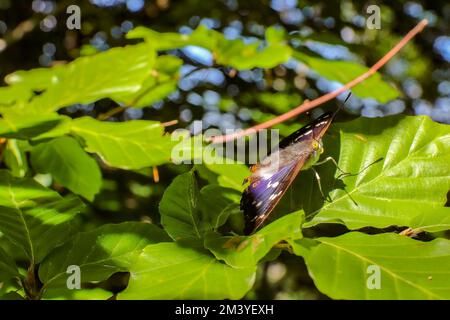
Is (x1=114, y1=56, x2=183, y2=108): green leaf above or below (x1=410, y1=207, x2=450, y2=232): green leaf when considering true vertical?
above

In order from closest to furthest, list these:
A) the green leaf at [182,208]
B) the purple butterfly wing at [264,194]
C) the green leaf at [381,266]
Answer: the green leaf at [381,266]
the purple butterfly wing at [264,194]
the green leaf at [182,208]

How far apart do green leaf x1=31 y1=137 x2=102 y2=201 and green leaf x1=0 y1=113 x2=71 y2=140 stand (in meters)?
0.21

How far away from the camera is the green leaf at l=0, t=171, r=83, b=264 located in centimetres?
79

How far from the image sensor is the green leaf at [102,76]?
62 cm

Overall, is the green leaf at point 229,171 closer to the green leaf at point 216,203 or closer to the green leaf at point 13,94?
the green leaf at point 216,203

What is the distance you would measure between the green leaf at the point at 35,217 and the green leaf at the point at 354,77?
1.44 feet

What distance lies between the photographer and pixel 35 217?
31.9 inches

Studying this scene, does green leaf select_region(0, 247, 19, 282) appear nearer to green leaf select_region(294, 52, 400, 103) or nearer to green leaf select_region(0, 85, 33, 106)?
green leaf select_region(0, 85, 33, 106)

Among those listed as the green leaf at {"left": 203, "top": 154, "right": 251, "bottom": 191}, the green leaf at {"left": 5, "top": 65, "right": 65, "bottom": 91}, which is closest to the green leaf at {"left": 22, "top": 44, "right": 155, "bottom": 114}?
the green leaf at {"left": 5, "top": 65, "right": 65, "bottom": 91}

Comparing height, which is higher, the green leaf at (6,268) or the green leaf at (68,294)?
the green leaf at (6,268)

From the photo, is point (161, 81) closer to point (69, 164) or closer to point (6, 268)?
point (69, 164)

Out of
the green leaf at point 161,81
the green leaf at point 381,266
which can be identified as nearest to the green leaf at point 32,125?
the green leaf at point 161,81
